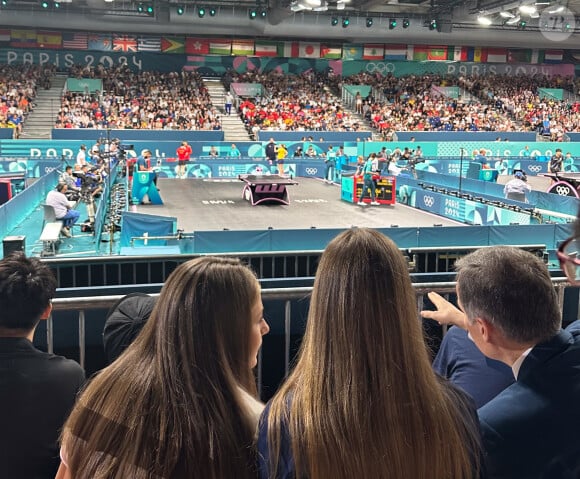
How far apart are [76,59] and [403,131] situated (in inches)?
974

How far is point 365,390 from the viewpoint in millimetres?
1913

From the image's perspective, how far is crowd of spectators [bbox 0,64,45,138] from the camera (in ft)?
122

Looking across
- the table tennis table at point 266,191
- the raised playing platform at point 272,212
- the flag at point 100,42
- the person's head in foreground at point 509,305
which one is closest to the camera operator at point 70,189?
the raised playing platform at point 272,212

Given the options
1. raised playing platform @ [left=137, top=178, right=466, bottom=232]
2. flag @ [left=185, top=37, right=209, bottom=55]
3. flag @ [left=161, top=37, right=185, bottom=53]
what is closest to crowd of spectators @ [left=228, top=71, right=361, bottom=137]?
flag @ [left=185, top=37, right=209, bottom=55]

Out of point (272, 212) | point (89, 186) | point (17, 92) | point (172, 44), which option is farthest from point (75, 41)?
point (272, 212)

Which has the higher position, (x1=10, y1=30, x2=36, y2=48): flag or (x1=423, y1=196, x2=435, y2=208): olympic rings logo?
(x1=10, y1=30, x2=36, y2=48): flag

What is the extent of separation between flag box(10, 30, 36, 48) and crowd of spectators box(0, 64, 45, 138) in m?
1.67

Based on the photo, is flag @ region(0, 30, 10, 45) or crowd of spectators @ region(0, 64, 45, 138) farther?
flag @ region(0, 30, 10, 45)

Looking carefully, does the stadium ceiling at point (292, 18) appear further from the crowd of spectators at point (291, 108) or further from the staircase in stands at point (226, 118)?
the staircase in stands at point (226, 118)

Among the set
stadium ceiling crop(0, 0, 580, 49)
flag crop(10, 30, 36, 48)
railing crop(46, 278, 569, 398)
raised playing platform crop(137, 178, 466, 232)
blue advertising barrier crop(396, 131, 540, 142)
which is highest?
stadium ceiling crop(0, 0, 580, 49)

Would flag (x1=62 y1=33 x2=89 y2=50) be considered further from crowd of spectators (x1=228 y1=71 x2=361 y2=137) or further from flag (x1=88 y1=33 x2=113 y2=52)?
crowd of spectators (x1=228 y1=71 x2=361 y2=137)

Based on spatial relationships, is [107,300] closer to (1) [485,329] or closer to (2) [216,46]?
(1) [485,329]

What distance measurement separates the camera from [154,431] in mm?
1993

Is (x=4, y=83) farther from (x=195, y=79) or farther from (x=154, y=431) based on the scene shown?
(x=154, y=431)
